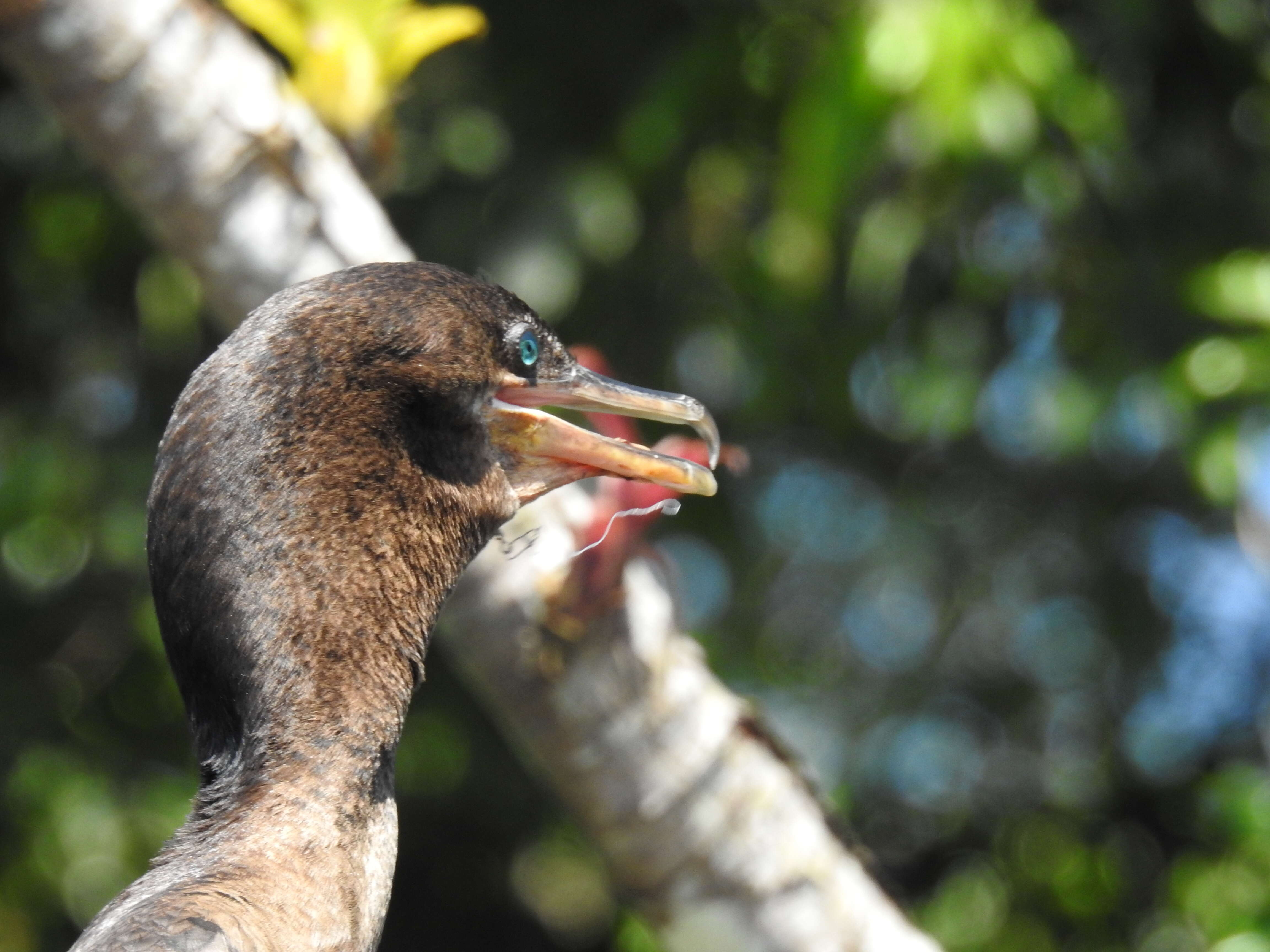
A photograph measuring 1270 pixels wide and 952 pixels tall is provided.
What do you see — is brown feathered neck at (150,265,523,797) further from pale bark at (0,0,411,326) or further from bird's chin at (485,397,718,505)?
pale bark at (0,0,411,326)

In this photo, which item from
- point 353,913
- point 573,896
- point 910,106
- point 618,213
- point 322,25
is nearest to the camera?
point 353,913

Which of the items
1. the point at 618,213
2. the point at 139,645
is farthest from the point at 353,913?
the point at 139,645

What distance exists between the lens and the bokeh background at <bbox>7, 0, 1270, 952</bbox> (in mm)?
2840

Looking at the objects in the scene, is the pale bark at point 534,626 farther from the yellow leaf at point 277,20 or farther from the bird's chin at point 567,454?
the bird's chin at point 567,454

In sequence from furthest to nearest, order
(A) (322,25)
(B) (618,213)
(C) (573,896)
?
1. (C) (573,896)
2. (B) (618,213)
3. (A) (322,25)

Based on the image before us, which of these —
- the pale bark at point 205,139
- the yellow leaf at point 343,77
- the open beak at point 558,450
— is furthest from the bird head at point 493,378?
the yellow leaf at point 343,77

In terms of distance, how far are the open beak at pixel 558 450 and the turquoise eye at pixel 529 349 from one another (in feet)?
0.08

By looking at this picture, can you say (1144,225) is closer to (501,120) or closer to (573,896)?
(501,120)

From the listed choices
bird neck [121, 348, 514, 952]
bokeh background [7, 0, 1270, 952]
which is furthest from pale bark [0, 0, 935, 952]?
bokeh background [7, 0, 1270, 952]

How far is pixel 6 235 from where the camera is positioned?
349cm

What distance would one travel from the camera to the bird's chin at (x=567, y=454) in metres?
1.58

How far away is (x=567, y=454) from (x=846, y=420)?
6.84 feet

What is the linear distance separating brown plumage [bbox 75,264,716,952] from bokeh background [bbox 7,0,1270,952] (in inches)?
41.6

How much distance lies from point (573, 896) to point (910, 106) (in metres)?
2.50
